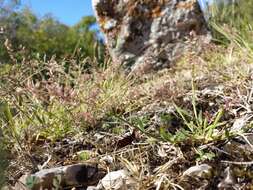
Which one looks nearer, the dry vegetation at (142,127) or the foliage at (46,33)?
the dry vegetation at (142,127)

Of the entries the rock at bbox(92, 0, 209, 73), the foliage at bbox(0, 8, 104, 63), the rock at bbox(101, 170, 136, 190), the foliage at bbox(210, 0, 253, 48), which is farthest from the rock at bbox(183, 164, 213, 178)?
the foliage at bbox(0, 8, 104, 63)

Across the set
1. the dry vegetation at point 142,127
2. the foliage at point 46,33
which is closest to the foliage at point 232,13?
the dry vegetation at point 142,127

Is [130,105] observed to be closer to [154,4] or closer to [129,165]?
[129,165]

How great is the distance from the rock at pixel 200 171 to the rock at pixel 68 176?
470 mm

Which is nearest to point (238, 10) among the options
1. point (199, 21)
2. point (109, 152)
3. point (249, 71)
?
point (199, 21)

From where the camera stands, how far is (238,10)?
658 centimetres

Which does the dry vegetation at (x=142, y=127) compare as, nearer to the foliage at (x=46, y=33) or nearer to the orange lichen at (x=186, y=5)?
the orange lichen at (x=186, y=5)

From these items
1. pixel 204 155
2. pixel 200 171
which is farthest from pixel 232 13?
pixel 200 171

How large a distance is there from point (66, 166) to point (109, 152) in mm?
299

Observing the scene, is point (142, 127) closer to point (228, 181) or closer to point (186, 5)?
point (228, 181)

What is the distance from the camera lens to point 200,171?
2.25 meters

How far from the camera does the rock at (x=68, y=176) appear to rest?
242 centimetres

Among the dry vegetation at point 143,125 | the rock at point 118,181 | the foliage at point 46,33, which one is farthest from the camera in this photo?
the foliage at point 46,33

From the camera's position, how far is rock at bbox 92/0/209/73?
215 inches
